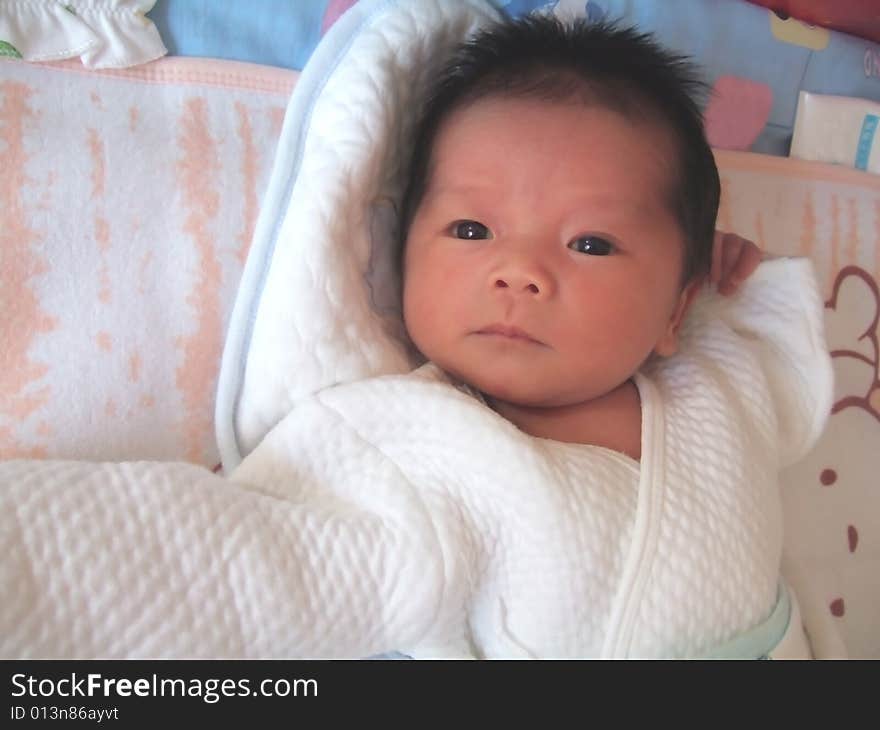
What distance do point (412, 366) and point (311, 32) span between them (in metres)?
0.46

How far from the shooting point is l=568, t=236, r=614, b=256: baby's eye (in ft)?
3.22

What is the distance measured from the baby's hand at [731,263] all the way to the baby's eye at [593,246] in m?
0.28

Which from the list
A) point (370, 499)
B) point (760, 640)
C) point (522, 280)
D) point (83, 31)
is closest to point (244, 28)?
point (83, 31)

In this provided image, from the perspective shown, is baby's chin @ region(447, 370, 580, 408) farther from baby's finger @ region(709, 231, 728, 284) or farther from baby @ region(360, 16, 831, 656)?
baby's finger @ region(709, 231, 728, 284)

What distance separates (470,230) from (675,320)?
286 mm

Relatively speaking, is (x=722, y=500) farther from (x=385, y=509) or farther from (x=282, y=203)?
(x=282, y=203)

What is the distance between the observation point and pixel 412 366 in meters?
1.09

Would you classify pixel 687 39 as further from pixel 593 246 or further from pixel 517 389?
pixel 517 389

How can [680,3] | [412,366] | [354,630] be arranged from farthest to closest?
1. [680,3]
2. [412,366]
3. [354,630]

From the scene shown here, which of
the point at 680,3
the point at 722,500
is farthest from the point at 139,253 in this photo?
the point at 680,3

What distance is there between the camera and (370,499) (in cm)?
92

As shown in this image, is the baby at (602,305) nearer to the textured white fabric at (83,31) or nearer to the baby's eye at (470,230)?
the baby's eye at (470,230)

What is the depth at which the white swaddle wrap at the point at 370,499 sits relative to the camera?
2.57ft

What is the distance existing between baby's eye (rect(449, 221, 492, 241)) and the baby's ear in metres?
0.26
